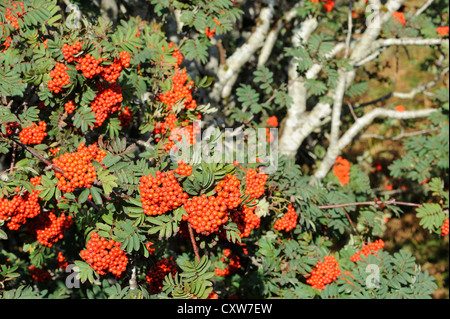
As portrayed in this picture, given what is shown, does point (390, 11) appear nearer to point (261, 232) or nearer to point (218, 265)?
point (261, 232)

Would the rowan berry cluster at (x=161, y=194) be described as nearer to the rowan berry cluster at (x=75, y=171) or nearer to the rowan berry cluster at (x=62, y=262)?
the rowan berry cluster at (x=75, y=171)

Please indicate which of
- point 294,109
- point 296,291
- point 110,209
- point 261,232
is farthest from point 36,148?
point 294,109

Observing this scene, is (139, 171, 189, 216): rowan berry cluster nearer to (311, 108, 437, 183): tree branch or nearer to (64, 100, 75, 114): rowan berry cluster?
(64, 100, 75, 114): rowan berry cluster

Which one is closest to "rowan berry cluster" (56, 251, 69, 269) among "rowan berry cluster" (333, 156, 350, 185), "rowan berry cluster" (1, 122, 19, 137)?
"rowan berry cluster" (1, 122, 19, 137)

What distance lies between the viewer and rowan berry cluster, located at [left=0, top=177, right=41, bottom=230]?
2.12m

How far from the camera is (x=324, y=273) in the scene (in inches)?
114

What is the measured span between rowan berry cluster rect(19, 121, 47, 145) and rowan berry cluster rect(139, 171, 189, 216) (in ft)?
2.91

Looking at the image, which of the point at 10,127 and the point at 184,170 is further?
the point at 10,127

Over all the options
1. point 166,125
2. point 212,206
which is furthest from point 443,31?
point 212,206

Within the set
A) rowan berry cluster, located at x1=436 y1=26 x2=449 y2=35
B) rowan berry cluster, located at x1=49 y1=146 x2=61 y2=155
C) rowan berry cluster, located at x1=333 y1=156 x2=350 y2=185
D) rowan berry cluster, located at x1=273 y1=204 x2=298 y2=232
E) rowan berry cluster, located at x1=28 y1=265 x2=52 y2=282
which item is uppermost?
rowan berry cluster, located at x1=436 y1=26 x2=449 y2=35

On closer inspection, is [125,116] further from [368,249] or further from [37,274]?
[368,249]

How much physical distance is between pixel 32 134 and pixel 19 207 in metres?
0.50

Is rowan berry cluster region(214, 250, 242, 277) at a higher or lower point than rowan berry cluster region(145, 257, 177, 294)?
lower

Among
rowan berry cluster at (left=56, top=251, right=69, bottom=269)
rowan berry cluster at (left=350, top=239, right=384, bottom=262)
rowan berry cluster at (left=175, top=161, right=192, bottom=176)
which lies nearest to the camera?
rowan berry cluster at (left=175, top=161, right=192, bottom=176)
